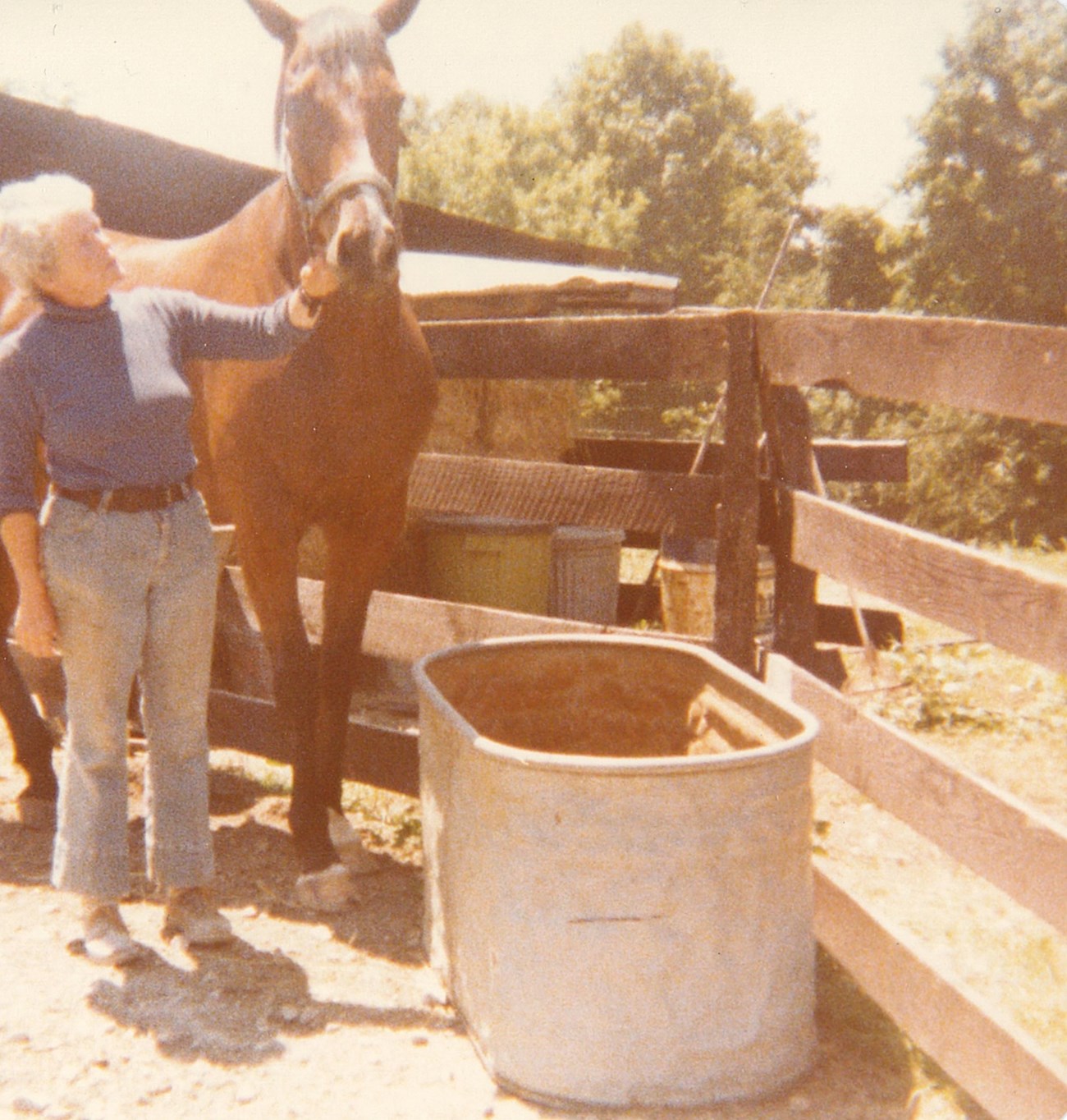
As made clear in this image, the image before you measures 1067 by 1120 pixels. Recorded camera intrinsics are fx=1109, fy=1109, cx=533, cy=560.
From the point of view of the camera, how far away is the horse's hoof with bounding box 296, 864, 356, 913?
3270 mm

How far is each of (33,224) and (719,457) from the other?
13.4 ft

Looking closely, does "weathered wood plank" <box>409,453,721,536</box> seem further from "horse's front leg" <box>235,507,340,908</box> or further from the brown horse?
"horse's front leg" <box>235,507,340,908</box>

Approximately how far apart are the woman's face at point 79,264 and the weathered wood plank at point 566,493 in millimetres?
1365

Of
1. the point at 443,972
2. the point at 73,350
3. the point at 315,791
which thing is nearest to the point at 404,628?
the point at 315,791

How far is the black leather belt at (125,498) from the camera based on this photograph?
2.61m

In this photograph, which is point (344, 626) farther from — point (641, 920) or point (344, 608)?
point (641, 920)

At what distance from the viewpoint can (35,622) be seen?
102 inches

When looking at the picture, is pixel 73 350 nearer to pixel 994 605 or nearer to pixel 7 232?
pixel 7 232

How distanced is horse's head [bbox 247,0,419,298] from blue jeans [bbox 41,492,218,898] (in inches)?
32.0

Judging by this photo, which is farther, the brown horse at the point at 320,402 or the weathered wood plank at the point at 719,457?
the weathered wood plank at the point at 719,457

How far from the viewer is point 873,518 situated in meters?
2.56

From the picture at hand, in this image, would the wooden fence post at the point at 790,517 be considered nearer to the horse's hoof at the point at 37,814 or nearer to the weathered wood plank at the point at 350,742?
the weathered wood plank at the point at 350,742

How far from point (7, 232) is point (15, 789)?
2.59 m

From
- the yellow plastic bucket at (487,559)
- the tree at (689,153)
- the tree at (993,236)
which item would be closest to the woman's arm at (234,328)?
the tree at (993,236)
